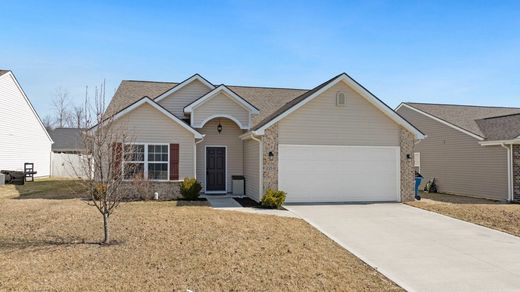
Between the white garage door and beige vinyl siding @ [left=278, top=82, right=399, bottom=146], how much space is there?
12.9 inches

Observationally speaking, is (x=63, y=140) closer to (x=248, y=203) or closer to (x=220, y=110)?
(x=220, y=110)

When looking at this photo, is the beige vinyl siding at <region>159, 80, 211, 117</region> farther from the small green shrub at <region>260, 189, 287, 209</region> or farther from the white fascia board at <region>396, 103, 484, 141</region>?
the white fascia board at <region>396, 103, 484, 141</region>

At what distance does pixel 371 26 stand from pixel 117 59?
459 inches

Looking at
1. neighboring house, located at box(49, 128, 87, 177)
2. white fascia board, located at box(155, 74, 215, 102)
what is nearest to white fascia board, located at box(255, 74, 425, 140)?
white fascia board, located at box(155, 74, 215, 102)

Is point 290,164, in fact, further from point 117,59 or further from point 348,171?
point 117,59

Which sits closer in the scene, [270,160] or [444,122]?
[270,160]

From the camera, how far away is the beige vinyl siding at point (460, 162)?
17.0 m

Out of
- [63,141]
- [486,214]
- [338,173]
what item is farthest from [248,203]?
[63,141]

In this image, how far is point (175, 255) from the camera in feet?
22.8

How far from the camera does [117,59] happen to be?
56.1 ft

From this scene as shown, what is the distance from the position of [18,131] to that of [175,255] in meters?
23.4

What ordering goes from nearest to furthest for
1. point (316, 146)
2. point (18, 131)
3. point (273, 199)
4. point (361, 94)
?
point (273, 199), point (316, 146), point (361, 94), point (18, 131)

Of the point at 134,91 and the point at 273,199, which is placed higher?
the point at 134,91

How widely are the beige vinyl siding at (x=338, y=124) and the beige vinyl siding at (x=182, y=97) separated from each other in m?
5.96
